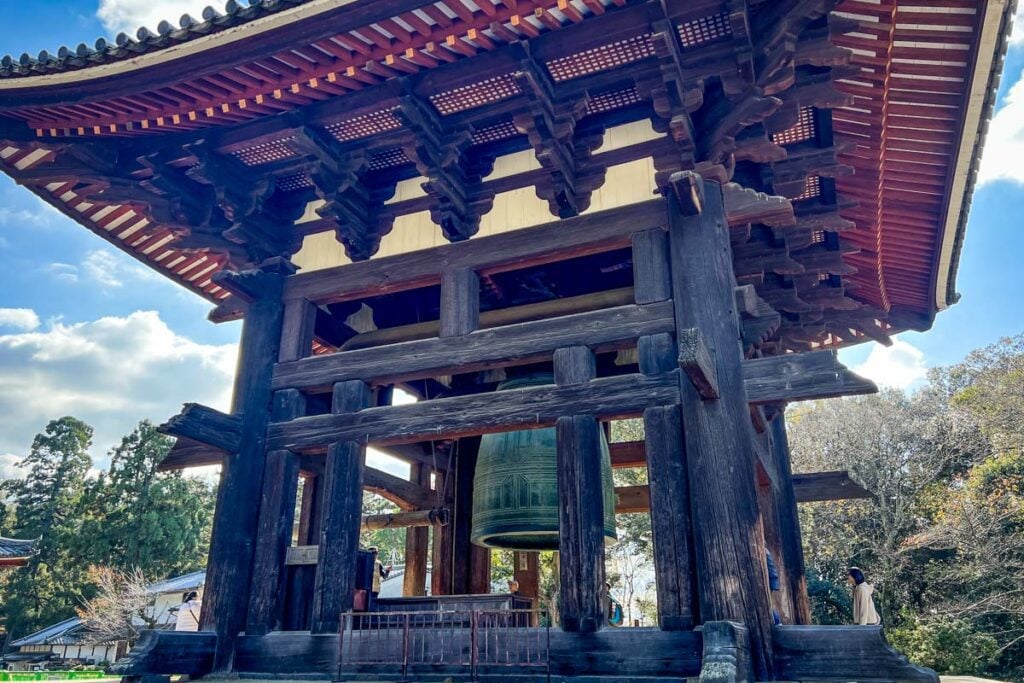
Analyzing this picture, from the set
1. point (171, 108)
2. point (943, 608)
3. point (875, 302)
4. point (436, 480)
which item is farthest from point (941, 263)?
point (943, 608)

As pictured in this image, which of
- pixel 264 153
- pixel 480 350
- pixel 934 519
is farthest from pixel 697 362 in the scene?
pixel 934 519

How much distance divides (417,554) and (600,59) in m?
7.49

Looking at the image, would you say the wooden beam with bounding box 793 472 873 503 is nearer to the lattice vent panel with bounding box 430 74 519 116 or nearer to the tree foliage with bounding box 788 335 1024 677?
the lattice vent panel with bounding box 430 74 519 116

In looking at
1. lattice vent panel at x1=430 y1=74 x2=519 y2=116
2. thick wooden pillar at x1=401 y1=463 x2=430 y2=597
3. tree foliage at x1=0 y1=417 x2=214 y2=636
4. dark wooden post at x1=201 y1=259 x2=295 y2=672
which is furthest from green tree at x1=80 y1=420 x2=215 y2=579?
lattice vent panel at x1=430 y1=74 x2=519 y2=116

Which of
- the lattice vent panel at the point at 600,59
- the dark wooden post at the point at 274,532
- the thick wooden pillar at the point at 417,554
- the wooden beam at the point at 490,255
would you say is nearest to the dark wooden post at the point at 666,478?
the wooden beam at the point at 490,255

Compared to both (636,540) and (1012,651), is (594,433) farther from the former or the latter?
(636,540)

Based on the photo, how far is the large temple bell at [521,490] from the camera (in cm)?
591

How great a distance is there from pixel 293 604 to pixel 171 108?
4.43 m

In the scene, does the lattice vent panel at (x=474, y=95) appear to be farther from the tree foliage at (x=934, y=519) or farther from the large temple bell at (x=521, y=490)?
the tree foliage at (x=934, y=519)

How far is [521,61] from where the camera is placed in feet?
17.9

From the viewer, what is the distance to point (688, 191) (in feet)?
18.0

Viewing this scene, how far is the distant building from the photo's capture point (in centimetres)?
3375

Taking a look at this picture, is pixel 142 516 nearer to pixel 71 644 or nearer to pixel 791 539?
pixel 71 644

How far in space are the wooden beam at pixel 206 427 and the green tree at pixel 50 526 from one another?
107ft
